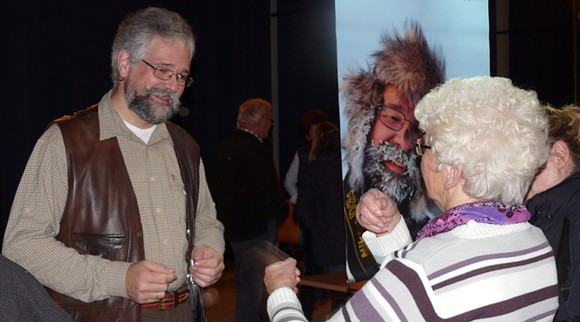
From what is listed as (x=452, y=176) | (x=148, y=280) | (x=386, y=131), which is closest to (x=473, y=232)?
(x=452, y=176)

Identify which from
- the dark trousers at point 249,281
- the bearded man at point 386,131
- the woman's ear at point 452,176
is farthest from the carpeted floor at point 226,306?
the woman's ear at point 452,176

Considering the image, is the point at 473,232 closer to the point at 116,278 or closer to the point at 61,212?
the point at 116,278

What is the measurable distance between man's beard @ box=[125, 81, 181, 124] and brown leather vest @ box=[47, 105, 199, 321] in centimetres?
13

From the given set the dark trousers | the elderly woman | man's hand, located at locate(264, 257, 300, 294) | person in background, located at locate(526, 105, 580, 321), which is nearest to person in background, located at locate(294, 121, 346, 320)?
the dark trousers

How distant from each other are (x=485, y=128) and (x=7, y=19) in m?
5.27

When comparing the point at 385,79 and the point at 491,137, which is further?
the point at 385,79

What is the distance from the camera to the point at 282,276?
1.94m

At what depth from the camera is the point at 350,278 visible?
3268mm

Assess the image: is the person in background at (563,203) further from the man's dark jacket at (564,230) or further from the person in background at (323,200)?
the person in background at (323,200)

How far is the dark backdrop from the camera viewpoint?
6.17 m

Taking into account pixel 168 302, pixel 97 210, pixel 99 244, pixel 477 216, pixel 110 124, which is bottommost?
pixel 168 302

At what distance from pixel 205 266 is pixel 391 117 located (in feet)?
4.16

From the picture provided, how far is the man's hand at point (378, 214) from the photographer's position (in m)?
2.17

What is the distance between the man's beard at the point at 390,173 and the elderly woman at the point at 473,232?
4.58 ft
